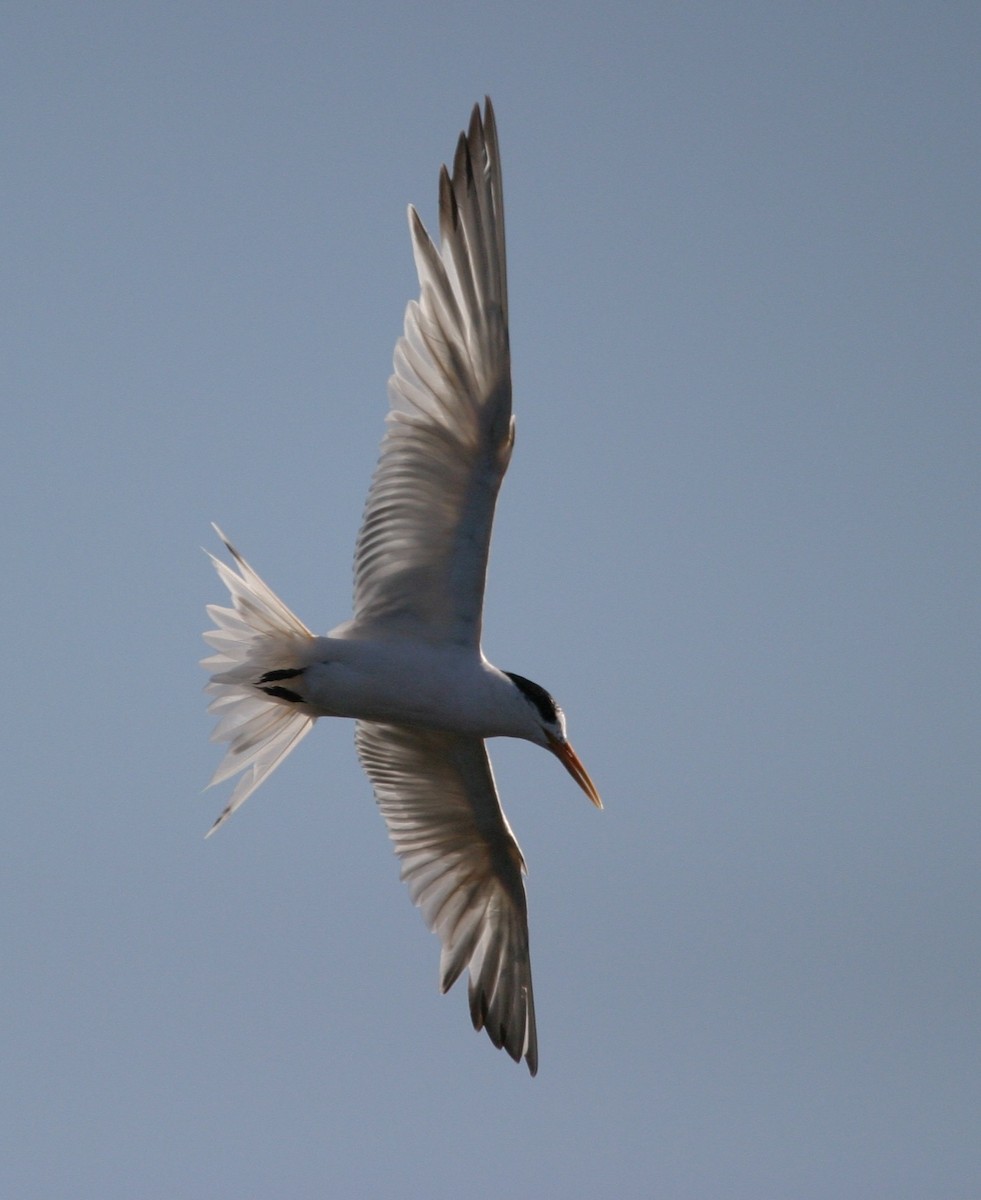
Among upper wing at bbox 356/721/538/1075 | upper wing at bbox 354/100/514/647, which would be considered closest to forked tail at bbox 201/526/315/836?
upper wing at bbox 354/100/514/647

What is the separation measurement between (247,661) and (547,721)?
1465 millimetres

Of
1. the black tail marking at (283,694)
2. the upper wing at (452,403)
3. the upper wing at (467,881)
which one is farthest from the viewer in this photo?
the upper wing at (467,881)

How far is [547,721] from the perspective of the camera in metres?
7.57

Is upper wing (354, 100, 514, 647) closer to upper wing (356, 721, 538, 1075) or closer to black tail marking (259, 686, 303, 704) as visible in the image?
black tail marking (259, 686, 303, 704)

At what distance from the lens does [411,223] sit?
704cm

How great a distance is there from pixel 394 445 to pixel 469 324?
2.11 feet

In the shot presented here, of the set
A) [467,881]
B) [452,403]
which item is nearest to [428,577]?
[452,403]

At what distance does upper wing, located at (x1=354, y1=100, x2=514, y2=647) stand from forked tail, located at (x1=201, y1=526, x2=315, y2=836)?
0.58 meters

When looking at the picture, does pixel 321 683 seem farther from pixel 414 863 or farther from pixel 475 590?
pixel 414 863

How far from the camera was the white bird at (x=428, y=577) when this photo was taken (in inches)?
276

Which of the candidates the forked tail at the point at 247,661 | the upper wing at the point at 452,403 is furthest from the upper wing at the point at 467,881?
the upper wing at the point at 452,403

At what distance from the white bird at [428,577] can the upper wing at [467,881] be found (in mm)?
535

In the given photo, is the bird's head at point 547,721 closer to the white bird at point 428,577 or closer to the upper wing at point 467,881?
the white bird at point 428,577

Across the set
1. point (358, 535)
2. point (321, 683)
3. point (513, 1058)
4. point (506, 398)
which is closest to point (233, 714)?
point (321, 683)
